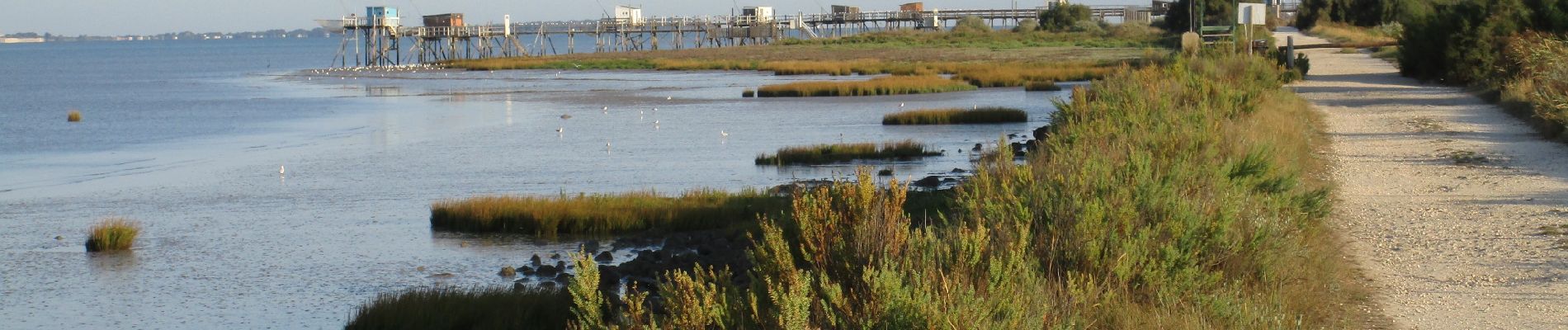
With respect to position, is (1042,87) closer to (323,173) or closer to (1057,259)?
(323,173)

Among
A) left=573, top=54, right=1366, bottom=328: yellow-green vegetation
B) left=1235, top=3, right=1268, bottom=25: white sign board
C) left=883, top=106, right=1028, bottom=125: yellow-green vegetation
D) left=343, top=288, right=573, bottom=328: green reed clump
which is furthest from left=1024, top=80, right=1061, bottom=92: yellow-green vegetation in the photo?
left=343, top=288, right=573, bottom=328: green reed clump

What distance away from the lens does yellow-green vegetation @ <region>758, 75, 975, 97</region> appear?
4553 cm

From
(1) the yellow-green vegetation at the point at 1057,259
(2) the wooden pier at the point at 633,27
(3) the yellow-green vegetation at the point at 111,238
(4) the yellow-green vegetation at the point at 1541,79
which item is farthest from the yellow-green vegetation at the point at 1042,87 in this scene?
(2) the wooden pier at the point at 633,27

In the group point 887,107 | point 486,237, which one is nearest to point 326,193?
point 486,237

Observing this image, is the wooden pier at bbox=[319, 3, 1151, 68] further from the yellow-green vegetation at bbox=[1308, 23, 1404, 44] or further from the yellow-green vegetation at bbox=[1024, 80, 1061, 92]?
the yellow-green vegetation at bbox=[1024, 80, 1061, 92]

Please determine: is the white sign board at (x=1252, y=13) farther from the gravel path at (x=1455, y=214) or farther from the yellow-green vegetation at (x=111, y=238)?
the yellow-green vegetation at (x=111, y=238)

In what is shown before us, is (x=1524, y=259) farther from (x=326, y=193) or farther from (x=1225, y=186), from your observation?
(x=326, y=193)

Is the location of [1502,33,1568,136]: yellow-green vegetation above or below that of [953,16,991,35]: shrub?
below

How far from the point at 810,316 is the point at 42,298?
30.5ft

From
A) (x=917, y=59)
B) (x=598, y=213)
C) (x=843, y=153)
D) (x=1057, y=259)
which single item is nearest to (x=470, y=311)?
(x=1057, y=259)

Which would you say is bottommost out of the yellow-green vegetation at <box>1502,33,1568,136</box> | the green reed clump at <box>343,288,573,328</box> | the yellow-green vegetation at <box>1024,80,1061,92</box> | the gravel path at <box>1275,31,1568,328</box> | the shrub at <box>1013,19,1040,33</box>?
the green reed clump at <box>343,288,573,328</box>

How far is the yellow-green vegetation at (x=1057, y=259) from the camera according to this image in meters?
5.63

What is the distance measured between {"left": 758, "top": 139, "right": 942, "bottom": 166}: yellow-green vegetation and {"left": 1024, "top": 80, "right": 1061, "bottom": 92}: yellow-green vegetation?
73.4 ft

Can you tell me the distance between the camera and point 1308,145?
16.5 m
